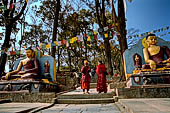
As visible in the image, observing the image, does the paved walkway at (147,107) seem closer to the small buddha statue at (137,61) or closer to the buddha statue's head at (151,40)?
the small buddha statue at (137,61)

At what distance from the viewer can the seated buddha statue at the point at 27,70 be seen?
26.7ft

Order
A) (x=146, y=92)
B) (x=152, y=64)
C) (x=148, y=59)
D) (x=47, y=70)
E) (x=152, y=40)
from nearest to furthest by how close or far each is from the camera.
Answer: (x=146, y=92), (x=152, y=64), (x=148, y=59), (x=152, y=40), (x=47, y=70)

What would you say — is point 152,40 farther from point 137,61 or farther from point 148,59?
point 137,61

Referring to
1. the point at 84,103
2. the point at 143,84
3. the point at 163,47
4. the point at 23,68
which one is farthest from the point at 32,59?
the point at 163,47

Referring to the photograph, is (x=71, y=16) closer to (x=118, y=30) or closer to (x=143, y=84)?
(x=118, y=30)

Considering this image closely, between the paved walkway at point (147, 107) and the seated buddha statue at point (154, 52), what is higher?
the seated buddha statue at point (154, 52)

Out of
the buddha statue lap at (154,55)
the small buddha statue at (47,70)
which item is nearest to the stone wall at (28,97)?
the small buddha statue at (47,70)

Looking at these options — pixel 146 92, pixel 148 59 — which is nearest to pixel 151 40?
pixel 148 59

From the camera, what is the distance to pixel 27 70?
8.48m

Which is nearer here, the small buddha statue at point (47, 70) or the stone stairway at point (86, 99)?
the stone stairway at point (86, 99)

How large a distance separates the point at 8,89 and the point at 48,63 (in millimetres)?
2409

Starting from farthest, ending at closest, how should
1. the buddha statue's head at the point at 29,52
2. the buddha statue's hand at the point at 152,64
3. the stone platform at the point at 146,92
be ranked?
the buddha statue's head at the point at 29,52, the buddha statue's hand at the point at 152,64, the stone platform at the point at 146,92

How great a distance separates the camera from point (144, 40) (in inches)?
334

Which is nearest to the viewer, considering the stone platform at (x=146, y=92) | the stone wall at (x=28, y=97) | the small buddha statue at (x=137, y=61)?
the stone platform at (x=146, y=92)
